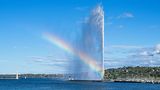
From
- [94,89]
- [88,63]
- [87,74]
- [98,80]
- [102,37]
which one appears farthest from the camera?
[98,80]

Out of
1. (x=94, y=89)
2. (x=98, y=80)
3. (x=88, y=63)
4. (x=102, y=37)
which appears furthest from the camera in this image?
(x=98, y=80)

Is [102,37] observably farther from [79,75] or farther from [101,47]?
[79,75]

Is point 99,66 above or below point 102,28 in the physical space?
below

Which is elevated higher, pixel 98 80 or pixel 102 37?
pixel 102 37

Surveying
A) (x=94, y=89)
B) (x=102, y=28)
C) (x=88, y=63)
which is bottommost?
(x=94, y=89)

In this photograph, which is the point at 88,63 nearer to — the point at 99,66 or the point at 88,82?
the point at 99,66

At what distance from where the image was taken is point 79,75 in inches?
5281

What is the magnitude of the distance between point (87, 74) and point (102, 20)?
22.2 m

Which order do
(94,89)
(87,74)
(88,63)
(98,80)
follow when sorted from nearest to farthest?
1. (94,89)
2. (88,63)
3. (87,74)
4. (98,80)

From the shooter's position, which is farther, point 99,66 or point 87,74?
point 87,74

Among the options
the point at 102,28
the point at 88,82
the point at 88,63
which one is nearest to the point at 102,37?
the point at 102,28

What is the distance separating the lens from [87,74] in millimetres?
128000

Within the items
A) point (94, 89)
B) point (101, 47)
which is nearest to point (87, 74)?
point (101, 47)

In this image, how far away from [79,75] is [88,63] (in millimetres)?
15173
